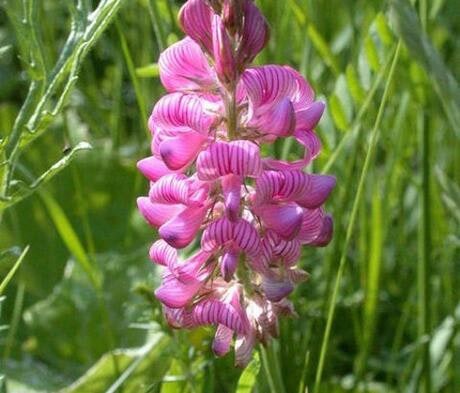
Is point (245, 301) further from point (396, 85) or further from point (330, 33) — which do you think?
point (330, 33)

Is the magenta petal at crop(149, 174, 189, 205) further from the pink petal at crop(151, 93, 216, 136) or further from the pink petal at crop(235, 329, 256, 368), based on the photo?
the pink petal at crop(235, 329, 256, 368)

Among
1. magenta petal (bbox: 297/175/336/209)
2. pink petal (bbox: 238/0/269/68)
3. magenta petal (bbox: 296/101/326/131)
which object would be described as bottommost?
magenta petal (bbox: 297/175/336/209)

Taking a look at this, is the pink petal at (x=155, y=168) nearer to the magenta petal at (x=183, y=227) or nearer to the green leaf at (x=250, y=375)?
the magenta petal at (x=183, y=227)

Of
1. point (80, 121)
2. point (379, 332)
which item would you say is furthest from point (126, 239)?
point (379, 332)

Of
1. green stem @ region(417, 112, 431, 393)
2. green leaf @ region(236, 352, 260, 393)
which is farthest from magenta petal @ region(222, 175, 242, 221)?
green stem @ region(417, 112, 431, 393)

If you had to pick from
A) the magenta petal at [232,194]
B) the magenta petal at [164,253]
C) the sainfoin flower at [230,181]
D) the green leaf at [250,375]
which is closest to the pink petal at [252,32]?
the sainfoin flower at [230,181]
